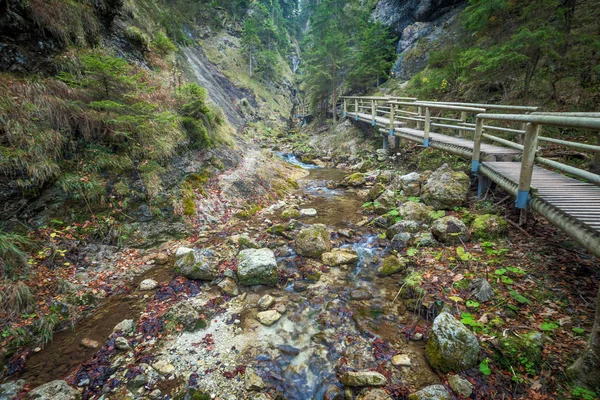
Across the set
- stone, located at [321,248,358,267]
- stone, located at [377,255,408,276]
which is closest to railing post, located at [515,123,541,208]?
stone, located at [377,255,408,276]

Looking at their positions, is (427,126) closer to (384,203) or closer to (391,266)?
(384,203)

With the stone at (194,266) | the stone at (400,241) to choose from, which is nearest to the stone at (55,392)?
the stone at (194,266)

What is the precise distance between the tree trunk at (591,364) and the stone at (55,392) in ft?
17.0

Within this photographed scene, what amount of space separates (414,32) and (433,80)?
42.0ft

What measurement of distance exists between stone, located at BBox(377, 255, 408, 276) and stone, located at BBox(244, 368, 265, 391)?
10.1 ft

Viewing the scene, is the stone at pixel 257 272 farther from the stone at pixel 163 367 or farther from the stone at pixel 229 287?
the stone at pixel 163 367

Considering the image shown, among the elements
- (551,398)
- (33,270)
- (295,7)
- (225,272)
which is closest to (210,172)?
(225,272)

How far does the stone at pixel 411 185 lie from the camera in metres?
8.00

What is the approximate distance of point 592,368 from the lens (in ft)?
7.59

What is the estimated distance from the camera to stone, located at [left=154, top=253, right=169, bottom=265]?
17.8ft

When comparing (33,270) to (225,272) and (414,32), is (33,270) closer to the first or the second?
(225,272)

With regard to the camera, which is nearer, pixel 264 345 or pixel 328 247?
pixel 264 345

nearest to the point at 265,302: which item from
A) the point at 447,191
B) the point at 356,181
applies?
the point at 447,191

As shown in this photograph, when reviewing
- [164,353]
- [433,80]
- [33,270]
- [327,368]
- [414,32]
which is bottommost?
[327,368]
